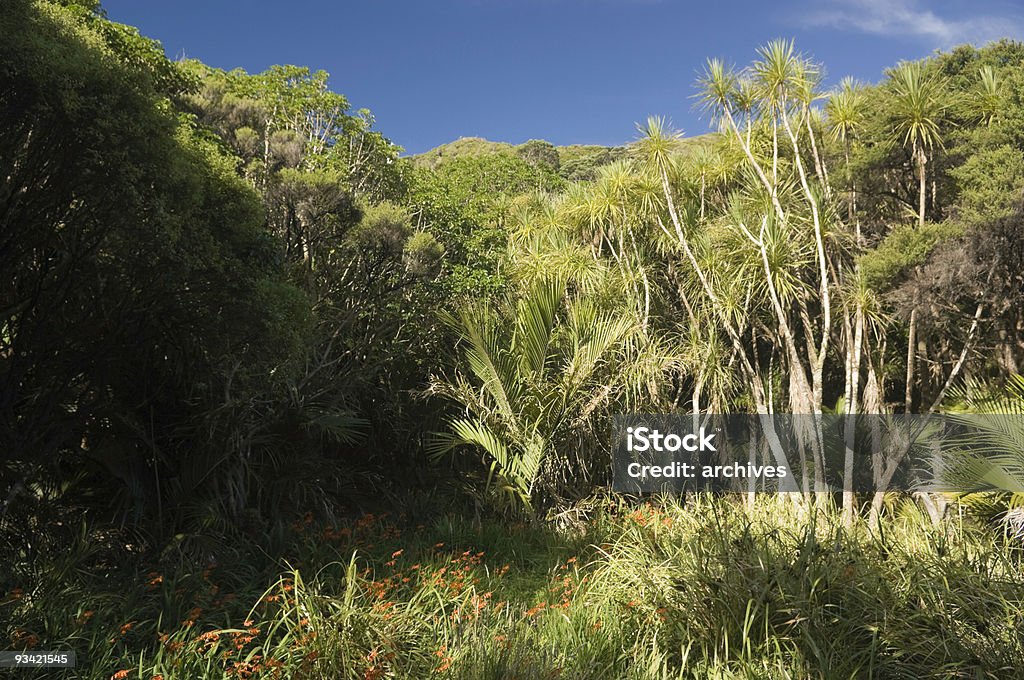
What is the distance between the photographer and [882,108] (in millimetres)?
8281

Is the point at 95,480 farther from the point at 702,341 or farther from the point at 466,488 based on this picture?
the point at 702,341

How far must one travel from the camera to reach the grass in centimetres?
341

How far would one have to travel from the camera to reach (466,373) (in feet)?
28.7

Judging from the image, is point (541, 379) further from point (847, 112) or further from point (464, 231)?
point (847, 112)

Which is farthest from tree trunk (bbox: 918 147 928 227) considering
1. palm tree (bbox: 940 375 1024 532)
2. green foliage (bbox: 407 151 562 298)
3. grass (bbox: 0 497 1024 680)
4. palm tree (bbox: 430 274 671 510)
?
green foliage (bbox: 407 151 562 298)

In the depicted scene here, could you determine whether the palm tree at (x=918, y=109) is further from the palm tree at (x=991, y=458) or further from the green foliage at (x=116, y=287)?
the green foliage at (x=116, y=287)

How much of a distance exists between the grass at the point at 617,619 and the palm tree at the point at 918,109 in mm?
4938

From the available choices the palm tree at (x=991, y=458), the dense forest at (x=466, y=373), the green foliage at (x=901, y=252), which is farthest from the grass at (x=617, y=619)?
the green foliage at (x=901, y=252)

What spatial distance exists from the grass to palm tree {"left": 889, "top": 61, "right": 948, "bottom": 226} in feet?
16.2

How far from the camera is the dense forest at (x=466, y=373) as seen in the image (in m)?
3.82

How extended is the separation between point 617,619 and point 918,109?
22.3 ft

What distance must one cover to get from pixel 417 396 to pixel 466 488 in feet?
4.21

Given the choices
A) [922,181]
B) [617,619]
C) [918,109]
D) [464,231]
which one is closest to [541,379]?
[464,231]

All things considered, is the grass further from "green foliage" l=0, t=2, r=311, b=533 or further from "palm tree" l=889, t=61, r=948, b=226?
"palm tree" l=889, t=61, r=948, b=226
